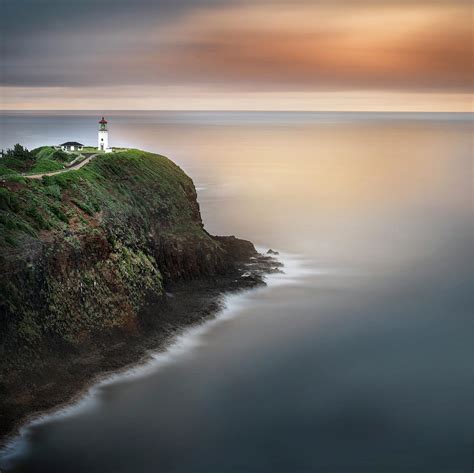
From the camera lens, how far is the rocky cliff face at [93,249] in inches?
1399

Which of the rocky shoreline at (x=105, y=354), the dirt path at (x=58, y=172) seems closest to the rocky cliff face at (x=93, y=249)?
the rocky shoreline at (x=105, y=354)

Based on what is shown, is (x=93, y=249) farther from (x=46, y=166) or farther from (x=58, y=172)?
(x=46, y=166)

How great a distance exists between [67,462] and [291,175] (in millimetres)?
94869

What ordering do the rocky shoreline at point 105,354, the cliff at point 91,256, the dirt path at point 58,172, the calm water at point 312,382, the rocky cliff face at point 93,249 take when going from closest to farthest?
the calm water at point 312,382, the rocky shoreline at point 105,354, the cliff at point 91,256, the rocky cliff face at point 93,249, the dirt path at point 58,172

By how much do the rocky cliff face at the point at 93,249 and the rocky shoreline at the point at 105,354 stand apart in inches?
25.9

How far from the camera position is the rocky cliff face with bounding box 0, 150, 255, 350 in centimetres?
3553

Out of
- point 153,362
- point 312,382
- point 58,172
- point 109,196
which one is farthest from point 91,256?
point 312,382

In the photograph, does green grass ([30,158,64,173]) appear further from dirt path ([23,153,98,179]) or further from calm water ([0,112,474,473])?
calm water ([0,112,474,473])

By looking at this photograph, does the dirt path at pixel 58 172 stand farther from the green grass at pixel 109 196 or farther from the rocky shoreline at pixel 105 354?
the rocky shoreline at pixel 105 354

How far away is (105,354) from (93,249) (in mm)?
6704

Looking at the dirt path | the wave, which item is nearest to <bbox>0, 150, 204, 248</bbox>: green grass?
the dirt path

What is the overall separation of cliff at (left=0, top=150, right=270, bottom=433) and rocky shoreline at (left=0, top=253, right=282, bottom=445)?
0.15 metres

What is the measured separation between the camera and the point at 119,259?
42719 mm

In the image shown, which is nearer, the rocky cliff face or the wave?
the wave
